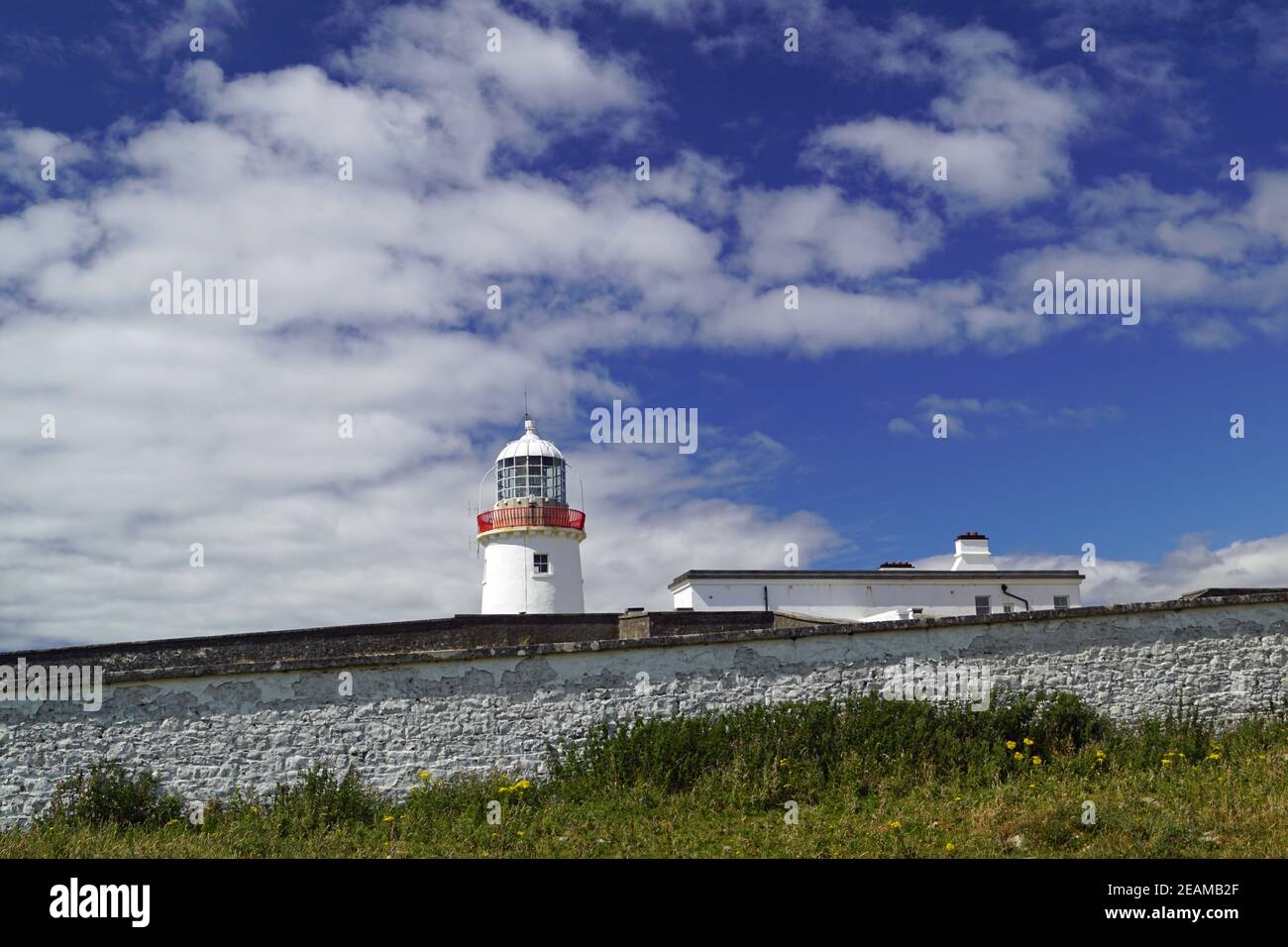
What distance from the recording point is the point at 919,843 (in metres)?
11.0

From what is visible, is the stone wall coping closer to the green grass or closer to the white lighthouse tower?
the green grass

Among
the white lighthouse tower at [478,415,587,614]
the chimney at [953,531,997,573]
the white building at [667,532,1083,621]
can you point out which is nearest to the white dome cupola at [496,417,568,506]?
the white lighthouse tower at [478,415,587,614]

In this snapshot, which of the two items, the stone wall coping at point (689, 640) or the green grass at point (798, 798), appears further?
the stone wall coping at point (689, 640)

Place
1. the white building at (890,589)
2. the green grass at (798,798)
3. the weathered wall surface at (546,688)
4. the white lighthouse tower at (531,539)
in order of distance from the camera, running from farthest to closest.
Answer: the white building at (890,589) → the white lighthouse tower at (531,539) → the weathered wall surface at (546,688) → the green grass at (798,798)

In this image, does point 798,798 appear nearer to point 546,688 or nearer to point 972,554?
point 546,688

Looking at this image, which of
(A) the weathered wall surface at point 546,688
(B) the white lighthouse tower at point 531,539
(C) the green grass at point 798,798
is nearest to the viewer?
(C) the green grass at point 798,798

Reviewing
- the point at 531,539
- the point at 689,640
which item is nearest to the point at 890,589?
the point at 531,539

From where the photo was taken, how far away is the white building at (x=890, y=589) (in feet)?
108

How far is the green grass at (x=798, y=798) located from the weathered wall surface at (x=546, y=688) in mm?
310

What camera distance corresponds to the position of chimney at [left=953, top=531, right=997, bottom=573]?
117ft

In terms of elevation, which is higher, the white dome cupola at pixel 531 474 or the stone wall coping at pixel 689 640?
the white dome cupola at pixel 531 474

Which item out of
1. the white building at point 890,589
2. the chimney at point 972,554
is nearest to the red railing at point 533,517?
the white building at point 890,589

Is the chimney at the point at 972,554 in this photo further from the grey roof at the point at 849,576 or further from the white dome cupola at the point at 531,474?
the white dome cupola at the point at 531,474

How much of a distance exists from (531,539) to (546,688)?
15811 millimetres
